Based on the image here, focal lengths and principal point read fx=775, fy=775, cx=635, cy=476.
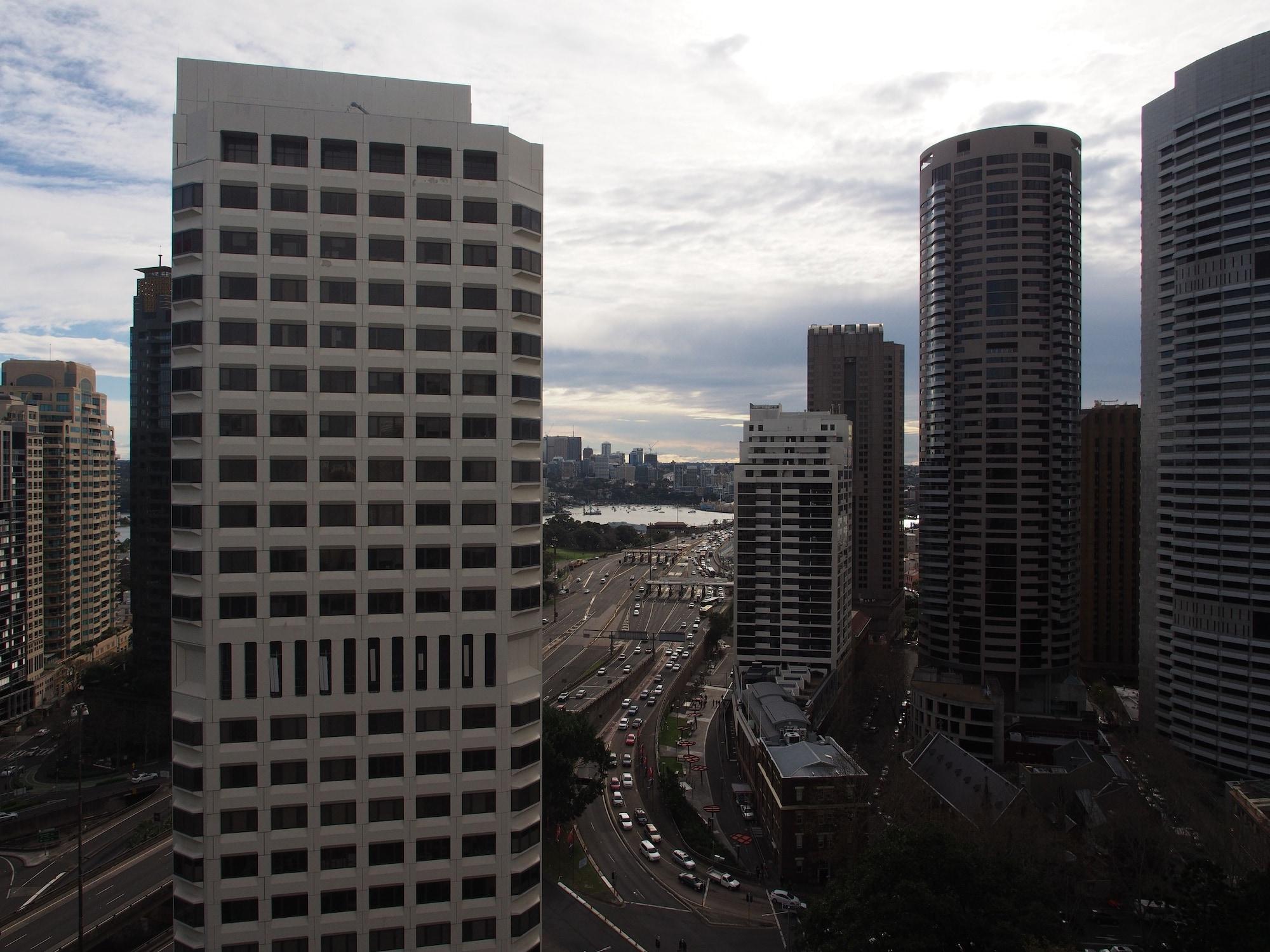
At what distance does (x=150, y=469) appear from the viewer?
49.1 metres

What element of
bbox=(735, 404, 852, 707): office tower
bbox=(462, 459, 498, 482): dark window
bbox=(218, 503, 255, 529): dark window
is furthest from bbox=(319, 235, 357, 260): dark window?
bbox=(735, 404, 852, 707): office tower

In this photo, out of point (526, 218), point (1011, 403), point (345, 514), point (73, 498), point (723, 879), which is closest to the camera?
point (345, 514)

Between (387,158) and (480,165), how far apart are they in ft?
6.25

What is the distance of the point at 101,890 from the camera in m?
29.7

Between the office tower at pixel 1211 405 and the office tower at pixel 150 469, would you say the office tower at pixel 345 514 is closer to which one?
the office tower at pixel 150 469

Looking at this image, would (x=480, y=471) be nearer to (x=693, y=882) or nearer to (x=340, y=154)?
(x=340, y=154)

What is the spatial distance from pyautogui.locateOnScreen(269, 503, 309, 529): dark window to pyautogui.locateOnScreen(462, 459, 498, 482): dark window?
10.8ft

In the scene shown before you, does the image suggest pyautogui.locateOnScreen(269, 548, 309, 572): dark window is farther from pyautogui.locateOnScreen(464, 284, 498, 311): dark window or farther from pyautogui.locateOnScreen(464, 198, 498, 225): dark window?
pyautogui.locateOnScreen(464, 198, 498, 225): dark window

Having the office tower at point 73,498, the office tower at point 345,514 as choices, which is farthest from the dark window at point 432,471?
the office tower at point 73,498

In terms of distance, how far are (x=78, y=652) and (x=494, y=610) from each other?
57633 millimetres

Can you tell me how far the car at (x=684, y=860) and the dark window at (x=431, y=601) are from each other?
2229 cm

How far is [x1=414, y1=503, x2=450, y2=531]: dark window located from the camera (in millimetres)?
16328

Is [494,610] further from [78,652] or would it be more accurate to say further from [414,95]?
[78,652]

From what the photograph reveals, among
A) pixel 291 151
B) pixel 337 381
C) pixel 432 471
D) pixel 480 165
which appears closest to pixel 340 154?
pixel 291 151
